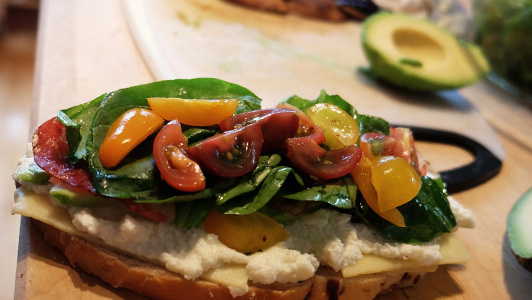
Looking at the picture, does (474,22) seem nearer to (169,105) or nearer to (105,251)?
(169,105)

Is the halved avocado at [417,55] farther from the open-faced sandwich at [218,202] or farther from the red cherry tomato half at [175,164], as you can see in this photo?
the red cherry tomato half at [175,164]


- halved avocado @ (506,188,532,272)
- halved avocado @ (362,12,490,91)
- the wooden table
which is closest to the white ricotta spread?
the wooden table

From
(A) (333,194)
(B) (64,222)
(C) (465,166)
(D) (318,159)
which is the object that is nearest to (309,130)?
(D) (318,159)

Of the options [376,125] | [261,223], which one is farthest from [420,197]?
[261,223]

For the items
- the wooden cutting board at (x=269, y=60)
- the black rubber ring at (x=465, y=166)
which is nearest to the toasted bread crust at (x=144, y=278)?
the black rubber ring at (x=465, y=166)

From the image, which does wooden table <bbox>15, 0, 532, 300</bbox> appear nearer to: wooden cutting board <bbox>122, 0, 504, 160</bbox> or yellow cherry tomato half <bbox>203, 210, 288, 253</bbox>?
wooden cutting board <bbox>122, 0, 504, 160</bbox>

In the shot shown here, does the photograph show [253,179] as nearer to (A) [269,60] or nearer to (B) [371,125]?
(B) [371,125]
